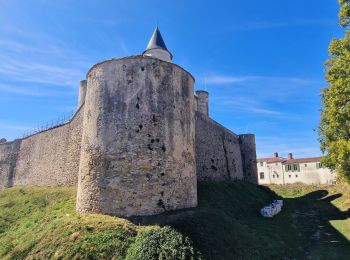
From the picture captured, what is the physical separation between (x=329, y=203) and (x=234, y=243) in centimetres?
1704

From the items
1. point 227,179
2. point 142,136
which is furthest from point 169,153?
point 227,179

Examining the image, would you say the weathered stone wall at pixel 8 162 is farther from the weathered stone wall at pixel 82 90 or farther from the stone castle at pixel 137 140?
the stone castle at pixel 137 140

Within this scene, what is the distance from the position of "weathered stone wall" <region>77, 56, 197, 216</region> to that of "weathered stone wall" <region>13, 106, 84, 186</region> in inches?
321

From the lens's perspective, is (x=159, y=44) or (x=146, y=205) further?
(x=159, y=44)

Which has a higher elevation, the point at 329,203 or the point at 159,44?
the point at 159,44

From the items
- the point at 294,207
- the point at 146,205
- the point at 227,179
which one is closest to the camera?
the point at 146,205

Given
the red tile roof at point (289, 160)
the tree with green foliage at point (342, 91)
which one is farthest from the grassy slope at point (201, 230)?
the red tile roof at point (289, 160)

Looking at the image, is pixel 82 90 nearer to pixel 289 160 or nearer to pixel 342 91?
pixel 342 91

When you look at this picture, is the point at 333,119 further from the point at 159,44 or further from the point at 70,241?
the point at 159,44

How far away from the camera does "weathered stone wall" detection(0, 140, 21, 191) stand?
31062 millimetres

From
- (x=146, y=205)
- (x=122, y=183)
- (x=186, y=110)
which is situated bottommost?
(x=146, y=205)

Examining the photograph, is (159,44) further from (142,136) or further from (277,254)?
(277,254)

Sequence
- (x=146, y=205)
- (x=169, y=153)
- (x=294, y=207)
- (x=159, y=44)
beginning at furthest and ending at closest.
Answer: (x=159, y=44)
(x=294, y=207)
(x=169, y=153)
(x=146, y=205)

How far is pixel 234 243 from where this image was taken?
39.2 ft
